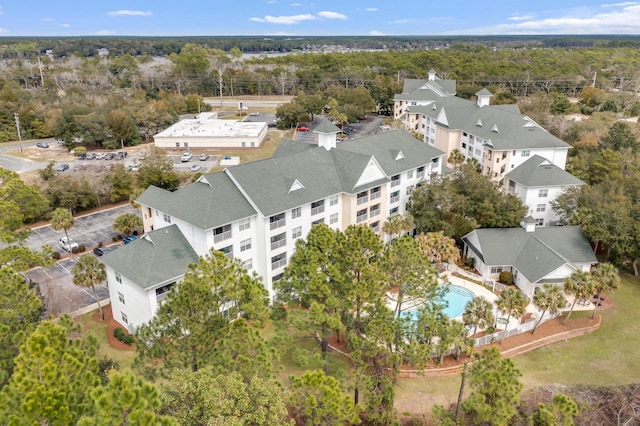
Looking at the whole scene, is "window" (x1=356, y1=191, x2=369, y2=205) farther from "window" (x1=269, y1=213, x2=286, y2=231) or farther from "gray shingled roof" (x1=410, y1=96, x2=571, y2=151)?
"gray shingled roof" (x1=410, y1=96, x2=571, y2=151)

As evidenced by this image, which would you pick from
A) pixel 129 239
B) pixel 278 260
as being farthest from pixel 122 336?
pixel 129 239

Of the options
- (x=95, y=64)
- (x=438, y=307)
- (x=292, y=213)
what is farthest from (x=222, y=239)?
(x=95, y=64)

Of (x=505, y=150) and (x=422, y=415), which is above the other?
(x=505, y=150)

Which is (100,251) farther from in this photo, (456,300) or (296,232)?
(456,300)

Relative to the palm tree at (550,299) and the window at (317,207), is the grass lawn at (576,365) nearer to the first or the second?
the palm tree at (550,299)

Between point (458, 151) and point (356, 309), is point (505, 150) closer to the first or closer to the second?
point (458, 151)
